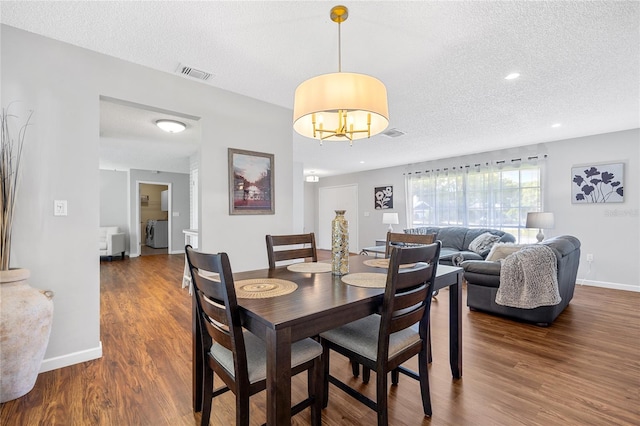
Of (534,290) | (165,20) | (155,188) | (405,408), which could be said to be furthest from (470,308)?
(155,188)

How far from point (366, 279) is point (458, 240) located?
4.38 m

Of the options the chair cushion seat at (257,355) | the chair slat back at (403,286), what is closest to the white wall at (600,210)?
the chair slat back at (403,286)

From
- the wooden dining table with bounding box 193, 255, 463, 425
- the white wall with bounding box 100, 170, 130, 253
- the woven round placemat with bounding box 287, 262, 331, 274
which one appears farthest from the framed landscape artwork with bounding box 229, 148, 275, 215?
the white wall with bounding box 100, 170, 130, 253

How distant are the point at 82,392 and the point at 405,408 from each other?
195 centimetres

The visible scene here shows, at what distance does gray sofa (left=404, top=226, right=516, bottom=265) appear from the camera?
184 inches

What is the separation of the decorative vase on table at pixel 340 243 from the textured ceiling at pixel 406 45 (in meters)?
1.24

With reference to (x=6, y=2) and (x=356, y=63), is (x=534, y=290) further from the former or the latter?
(x=6, y=2)

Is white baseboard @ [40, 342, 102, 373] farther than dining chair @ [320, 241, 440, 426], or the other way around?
white baseboard @ [40, 342, 102, 373]

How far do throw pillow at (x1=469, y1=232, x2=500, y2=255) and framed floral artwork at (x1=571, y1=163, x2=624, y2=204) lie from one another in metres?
1.25

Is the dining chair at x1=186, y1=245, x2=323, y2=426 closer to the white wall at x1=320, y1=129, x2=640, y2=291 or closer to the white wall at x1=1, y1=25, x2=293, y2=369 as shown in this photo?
the white wall at x1=1, y1=25, x2=293, y2=369

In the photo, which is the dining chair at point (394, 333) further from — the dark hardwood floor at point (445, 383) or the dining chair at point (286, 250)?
the dining chair at point (286, 250)

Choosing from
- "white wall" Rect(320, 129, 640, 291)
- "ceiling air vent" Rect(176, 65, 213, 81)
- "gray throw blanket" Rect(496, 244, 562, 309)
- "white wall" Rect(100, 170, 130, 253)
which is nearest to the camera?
"ceiling air vent" Rect(176, 65, 213, 81)

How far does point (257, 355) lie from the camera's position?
1311 mm

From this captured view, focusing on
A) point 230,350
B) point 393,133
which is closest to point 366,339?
point 230,350
